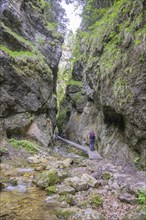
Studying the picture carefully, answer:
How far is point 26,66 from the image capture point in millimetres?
18062

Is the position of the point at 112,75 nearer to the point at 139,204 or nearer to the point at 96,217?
the point at 139,204

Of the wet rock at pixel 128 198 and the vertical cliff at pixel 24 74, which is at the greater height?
the vertical cliff at pixel 24 74

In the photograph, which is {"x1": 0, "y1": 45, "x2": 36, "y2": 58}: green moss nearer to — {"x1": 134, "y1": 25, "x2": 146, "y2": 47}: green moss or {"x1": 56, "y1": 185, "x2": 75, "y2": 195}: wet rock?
{"x1": 134, "y1": 25, "x2": 146, "y2": 47}: green moss

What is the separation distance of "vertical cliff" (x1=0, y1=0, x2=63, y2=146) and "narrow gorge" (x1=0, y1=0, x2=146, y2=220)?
0.08 metres

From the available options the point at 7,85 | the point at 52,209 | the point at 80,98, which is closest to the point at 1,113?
the point at 7,85

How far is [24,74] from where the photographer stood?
689 inches

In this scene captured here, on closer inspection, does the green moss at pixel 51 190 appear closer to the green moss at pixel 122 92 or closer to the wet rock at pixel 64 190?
the wet rock at pixel 64 190

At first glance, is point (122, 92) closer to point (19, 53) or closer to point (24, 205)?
point (24, 205)

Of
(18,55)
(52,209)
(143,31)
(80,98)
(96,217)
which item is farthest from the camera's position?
(80,98)

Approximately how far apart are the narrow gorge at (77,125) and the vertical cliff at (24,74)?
0.08 m

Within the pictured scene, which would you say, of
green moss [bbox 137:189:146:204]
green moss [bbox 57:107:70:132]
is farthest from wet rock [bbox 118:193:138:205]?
green moss [bbox 57:107:70:132]

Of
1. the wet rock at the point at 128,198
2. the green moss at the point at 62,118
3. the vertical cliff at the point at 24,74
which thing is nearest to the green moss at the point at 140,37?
the wet rock at the point at 128,198

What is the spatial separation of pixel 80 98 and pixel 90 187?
791 inches

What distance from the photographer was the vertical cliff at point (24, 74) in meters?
16.1
